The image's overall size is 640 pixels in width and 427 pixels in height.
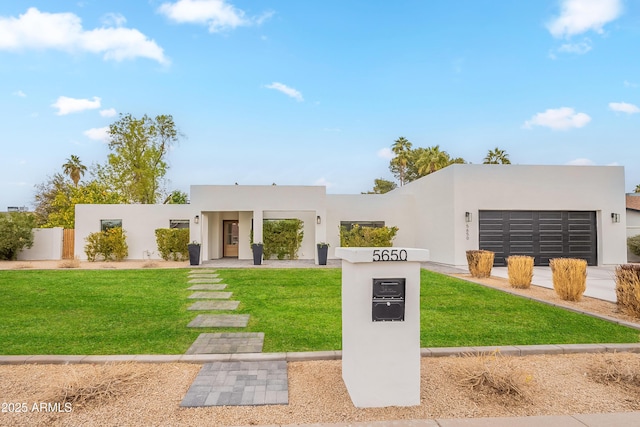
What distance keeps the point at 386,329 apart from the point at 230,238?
54.6ft

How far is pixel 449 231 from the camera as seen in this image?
13.8 metres

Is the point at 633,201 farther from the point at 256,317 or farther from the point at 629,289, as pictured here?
the point at 256,317

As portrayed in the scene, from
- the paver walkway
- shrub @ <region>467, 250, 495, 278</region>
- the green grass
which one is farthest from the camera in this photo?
shrub @ <region>467, 250, 495, 278</region>

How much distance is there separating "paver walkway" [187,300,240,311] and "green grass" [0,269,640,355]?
0.23 metres

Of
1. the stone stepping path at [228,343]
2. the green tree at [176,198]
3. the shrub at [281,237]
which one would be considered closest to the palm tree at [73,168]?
the green tree at [176,198]

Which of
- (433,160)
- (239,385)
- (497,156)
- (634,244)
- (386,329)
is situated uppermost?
(497,156)

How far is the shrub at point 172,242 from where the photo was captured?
16.2 meters

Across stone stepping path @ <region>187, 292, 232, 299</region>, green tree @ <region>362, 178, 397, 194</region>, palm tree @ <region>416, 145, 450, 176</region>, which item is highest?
palm tree @ <region>416, 145, 450, 176</region>

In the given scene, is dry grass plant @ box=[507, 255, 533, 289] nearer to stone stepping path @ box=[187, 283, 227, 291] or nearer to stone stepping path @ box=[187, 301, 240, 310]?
stone stepping path @ box=[187, 301, 240, 310]

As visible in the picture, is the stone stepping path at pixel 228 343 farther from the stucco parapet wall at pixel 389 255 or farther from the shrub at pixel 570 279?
the shrub at pixel 570 279

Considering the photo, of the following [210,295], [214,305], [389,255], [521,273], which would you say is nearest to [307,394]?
[389,255]

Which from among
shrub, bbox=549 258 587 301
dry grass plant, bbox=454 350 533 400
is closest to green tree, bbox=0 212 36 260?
dry grass plant, bbox=454 350 533 400

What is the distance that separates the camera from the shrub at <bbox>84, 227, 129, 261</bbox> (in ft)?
53.3

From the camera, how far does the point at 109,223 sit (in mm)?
17062
